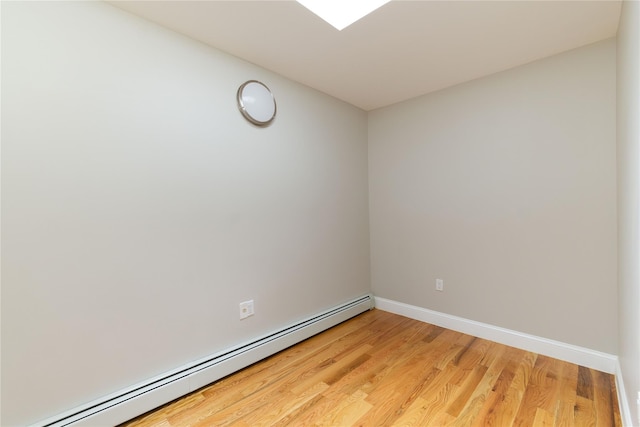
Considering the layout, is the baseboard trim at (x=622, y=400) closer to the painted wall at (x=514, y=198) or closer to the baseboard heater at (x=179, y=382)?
the painted wall at (x=514, y=198)

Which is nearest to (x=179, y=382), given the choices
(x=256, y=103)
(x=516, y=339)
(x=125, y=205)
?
(x=125, y=205)

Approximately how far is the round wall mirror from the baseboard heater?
1.65 meters

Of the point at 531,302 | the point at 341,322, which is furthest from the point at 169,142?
the point at 531,302

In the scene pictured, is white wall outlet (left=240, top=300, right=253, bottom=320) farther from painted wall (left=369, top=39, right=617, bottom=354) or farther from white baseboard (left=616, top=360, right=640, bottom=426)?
white baseboard (left=616, top=360, right=640, bottom=426)

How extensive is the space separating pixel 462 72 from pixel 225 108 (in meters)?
1.86

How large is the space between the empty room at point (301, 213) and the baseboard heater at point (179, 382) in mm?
11

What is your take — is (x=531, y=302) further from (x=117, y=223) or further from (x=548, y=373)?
(x=117, y=223)

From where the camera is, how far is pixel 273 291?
2127 millimetres

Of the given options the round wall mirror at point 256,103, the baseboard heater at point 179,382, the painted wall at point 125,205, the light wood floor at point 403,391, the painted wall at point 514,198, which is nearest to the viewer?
the painted wall at point 125,205

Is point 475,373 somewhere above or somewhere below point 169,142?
below

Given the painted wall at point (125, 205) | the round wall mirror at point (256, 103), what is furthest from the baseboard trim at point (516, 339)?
the round wall mirror at point (256, 103)

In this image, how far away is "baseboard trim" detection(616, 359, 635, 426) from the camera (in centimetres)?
128

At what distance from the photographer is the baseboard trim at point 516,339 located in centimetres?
179

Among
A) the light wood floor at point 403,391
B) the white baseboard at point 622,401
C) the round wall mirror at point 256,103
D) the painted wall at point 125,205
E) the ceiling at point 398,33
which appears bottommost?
the light wood floor at point 403,391
